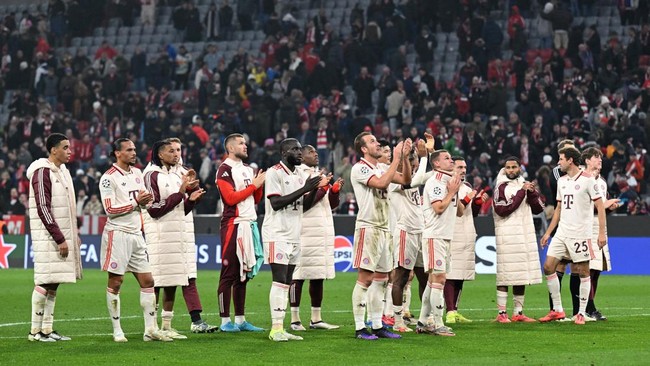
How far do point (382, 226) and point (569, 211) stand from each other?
10.3 feet

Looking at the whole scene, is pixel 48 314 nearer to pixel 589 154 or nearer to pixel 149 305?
pixel 149 305

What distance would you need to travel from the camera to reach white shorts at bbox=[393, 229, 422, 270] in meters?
14.8

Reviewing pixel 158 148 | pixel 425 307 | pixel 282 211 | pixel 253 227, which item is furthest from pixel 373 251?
pixel 158 148

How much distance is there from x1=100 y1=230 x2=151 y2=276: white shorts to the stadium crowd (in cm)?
1520

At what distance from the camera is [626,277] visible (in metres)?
24.7

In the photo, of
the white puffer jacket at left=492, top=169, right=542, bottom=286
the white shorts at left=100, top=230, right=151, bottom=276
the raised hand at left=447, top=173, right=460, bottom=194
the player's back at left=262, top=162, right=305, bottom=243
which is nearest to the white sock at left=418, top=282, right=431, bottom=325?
the raised hand at left=447, top=173, right=460, bottom=194

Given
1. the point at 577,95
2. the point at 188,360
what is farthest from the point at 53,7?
the point at 188,360

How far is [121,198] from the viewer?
13.4 metres

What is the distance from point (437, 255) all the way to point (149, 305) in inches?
133

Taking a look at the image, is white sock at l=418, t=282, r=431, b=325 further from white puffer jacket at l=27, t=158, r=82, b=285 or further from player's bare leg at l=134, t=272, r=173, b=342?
white puffer jacket at l=27, t=158, r=82, b=285

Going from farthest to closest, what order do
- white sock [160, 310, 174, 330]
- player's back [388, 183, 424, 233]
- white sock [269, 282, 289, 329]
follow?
player's back [388, 183, 424, 233] < white sock [160, 310, 174, 330] < white sock [269, 282, 289, 329]

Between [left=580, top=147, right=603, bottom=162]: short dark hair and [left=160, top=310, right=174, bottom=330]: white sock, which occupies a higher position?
[left=580, top=147, right=603, bottom=162]: short dark hair

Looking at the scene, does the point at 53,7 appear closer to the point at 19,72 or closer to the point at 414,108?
the point at 19,72

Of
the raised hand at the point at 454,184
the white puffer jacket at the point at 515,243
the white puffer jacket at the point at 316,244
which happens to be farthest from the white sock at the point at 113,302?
Answer: the white puffer jacket at the point at 515,243
